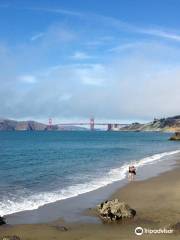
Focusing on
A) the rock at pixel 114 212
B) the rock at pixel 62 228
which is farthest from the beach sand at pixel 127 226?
the rock at pixel 114 212

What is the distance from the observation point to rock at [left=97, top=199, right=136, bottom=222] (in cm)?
2014

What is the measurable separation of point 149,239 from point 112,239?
4.78 ft

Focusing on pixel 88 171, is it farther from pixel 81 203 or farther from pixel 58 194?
pixel 81 203

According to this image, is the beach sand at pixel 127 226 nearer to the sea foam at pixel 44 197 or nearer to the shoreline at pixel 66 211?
the shoreline at pixel 66 211

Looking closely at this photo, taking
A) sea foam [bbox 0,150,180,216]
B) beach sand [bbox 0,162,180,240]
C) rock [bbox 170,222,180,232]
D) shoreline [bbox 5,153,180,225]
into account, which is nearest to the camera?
beach sand [bbox 0,162,180,240]

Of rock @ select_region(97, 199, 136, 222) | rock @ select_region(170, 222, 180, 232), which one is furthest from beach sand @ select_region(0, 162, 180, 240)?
rock @ select_region(97, 199, 136, 222)

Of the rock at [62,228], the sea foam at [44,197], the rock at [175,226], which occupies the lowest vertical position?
the sea foam at [44,197]

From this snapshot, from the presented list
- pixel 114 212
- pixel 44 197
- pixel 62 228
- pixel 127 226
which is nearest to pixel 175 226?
pixel 127 226

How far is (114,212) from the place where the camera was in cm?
2020

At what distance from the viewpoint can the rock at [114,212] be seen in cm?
2014

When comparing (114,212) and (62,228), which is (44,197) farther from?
(62,228)

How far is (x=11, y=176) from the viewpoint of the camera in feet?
132

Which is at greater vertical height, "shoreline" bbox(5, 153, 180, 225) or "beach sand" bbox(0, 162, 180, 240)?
"beach sand" bbox(0, 162, 180, 240)

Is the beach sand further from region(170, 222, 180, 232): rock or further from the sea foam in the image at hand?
the sea foam
